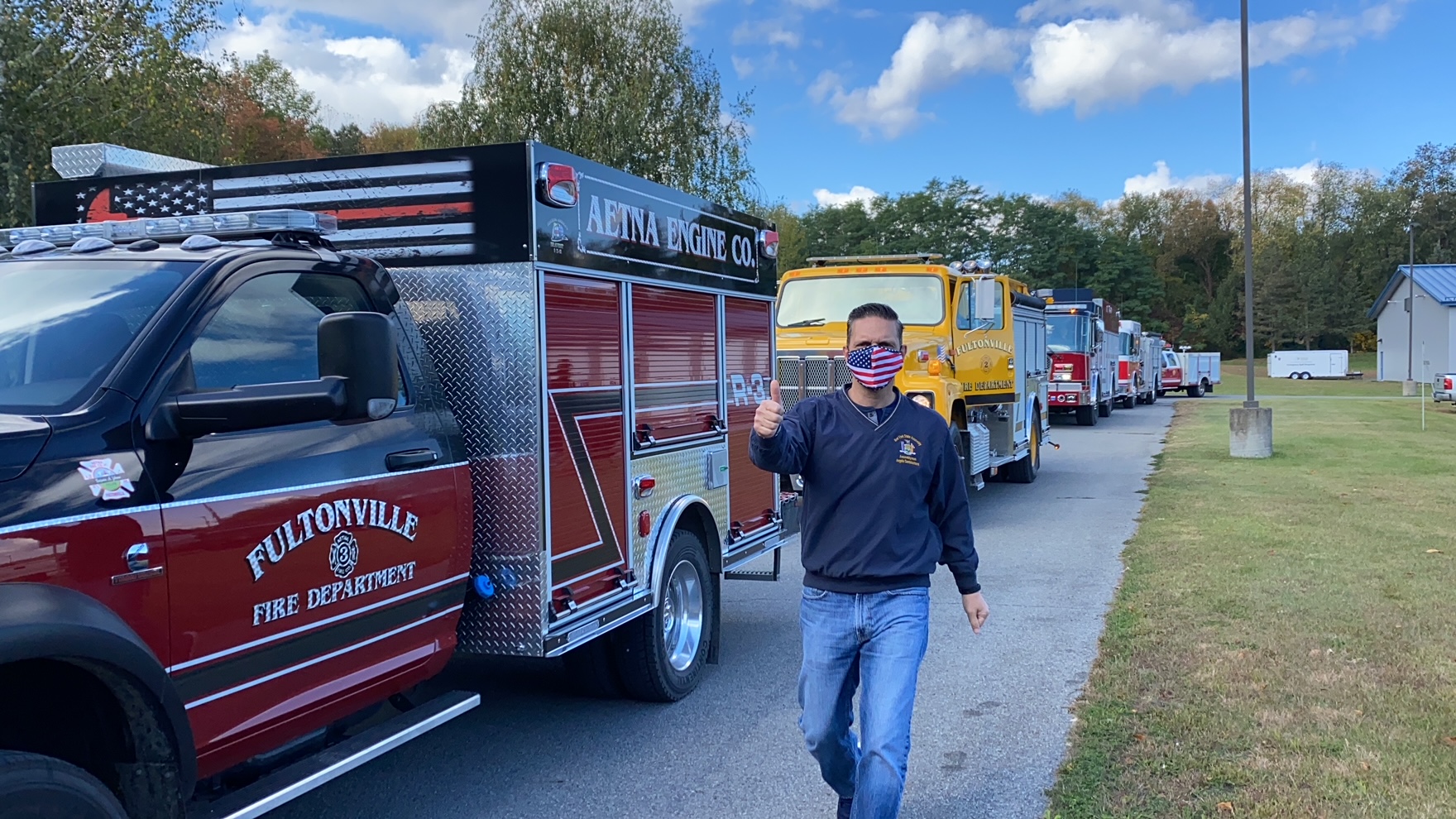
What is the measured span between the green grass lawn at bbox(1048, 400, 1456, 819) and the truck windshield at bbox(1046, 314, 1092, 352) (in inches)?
640

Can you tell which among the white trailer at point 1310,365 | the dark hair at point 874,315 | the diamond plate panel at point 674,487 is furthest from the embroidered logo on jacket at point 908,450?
the white trailer at point 1310,365

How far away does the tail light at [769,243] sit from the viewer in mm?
7418

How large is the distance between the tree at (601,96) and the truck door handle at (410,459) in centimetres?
2488

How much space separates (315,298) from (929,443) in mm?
2135

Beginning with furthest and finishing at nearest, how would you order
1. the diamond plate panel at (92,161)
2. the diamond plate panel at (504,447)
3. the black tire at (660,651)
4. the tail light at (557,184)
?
the black tire at (660,651), the diamond plate panel at (92,161), the tail light at (557,184), the diamond plate panel at (504,447)

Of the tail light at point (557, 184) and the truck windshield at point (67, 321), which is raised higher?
the tail light at point (557, 184)

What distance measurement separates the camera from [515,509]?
453 centimetres

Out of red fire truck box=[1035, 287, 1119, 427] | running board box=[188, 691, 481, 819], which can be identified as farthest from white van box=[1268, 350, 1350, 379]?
running board box=[188, 691, 481, 819]

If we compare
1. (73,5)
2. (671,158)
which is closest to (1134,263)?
(671,158)

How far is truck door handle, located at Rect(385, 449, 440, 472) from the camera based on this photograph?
3873 mm

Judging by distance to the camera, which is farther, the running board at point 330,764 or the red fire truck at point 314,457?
the running board at point 330,764

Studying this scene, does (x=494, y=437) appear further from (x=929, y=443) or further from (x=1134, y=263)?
(x=1134, y=263)

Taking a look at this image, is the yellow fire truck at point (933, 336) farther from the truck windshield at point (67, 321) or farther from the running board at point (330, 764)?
the truck windshield at point (67, 321)

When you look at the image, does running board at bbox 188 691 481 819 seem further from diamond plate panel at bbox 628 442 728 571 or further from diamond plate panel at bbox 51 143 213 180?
diamond plate panel at bbox 51 143 213 180
